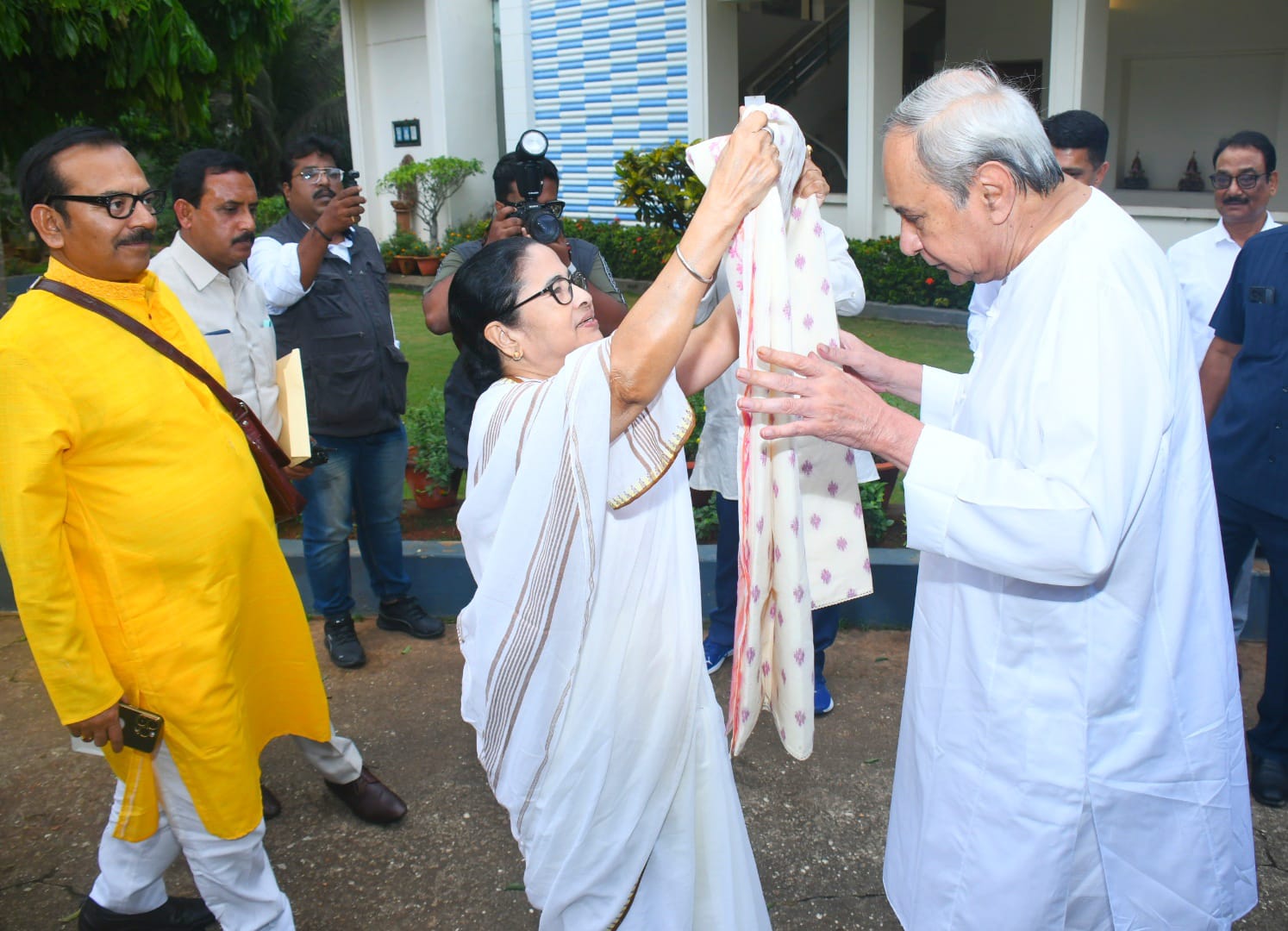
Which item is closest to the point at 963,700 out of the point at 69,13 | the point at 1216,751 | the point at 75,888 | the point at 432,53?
the point at 1216,751

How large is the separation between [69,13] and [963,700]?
6.08 m

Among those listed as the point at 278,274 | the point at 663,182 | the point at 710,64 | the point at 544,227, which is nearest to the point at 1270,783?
the point at 544,227

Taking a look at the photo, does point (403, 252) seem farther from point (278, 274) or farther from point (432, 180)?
point (278, 274)

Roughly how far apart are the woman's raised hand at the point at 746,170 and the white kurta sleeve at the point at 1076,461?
0.59 metres

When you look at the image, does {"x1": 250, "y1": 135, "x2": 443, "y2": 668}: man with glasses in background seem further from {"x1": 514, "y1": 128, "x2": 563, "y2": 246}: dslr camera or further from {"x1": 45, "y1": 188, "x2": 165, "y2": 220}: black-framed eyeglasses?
{"x1": 45, "y1": 188, "x2": 165, "y2": 220}: black-framed eyeglasses

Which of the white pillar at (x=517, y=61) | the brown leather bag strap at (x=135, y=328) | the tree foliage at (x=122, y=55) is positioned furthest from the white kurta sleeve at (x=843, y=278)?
the white pillar at (x=517, y=61)

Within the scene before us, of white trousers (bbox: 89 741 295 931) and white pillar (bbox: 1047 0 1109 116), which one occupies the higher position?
white pillar (bbox: 1047 0 1109 116)

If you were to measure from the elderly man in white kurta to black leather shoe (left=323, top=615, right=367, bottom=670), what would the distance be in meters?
3.06

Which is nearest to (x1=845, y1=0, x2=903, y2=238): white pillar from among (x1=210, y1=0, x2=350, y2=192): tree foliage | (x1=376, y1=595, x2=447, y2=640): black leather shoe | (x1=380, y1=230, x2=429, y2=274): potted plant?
(x1=380, y1=230, x2=429, y2=274): potted plant

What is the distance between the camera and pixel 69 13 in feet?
19.3

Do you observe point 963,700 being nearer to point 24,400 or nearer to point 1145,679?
point 1145,679

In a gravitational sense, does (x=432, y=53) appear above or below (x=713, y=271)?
above

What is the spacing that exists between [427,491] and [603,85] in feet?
32.3

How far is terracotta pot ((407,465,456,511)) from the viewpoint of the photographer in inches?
233
